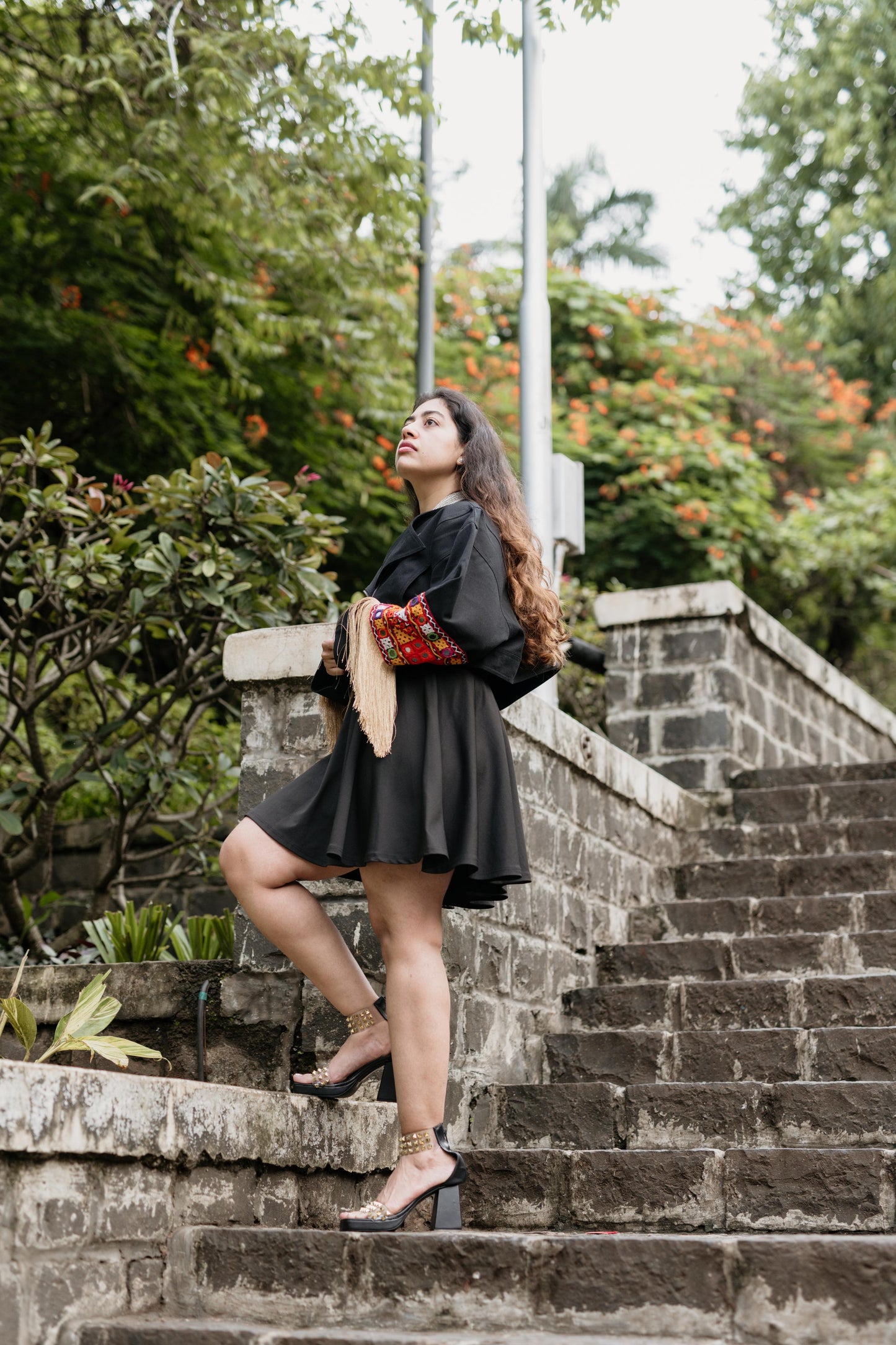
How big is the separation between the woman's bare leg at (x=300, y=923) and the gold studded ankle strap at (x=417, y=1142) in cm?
26

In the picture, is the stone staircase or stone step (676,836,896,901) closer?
the stone staircase

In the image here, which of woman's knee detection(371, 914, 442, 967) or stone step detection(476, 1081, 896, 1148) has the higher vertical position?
woman's knee detection(371, 914, 442, 967)

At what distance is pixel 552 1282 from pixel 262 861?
100cm

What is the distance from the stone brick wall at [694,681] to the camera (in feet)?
20.9

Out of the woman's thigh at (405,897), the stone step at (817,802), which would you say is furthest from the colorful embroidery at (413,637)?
the stone step at (817,802)

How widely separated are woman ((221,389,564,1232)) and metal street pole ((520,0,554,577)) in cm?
238

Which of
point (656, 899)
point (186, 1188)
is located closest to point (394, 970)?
point (186, 1188)

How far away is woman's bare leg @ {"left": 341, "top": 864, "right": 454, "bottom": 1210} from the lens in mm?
2818

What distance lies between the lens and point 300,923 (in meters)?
3.01

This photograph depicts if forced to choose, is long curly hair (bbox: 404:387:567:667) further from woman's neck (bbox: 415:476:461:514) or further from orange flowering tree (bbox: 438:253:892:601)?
orange flowering tree (bbox: 438:253:892:601)

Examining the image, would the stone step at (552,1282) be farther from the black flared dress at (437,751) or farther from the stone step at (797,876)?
the stone step at (797,876)

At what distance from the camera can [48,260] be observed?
890 cm

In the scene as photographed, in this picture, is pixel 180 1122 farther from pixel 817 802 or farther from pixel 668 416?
pixel 668 416

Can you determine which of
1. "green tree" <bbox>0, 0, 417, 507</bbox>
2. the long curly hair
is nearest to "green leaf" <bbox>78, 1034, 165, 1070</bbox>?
the long curly hair
